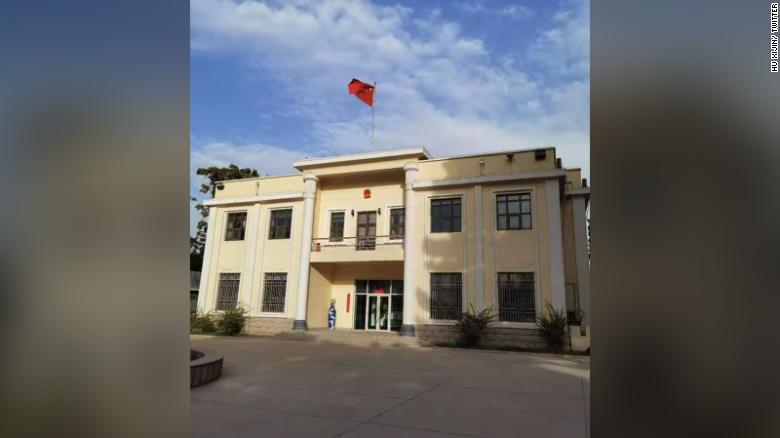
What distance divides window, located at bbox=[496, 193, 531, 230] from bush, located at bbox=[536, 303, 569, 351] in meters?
3.10

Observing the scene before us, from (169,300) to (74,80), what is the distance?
0.52 m

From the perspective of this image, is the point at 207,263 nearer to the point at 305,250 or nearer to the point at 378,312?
the point at 305,250

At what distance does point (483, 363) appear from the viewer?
10.1 meters

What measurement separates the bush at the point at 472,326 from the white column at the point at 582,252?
11.0 feet

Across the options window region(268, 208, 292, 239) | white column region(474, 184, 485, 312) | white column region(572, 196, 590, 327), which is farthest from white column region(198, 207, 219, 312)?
white column region(572, 196, 590, 327)

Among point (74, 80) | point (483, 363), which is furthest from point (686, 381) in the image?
point (483, 363)

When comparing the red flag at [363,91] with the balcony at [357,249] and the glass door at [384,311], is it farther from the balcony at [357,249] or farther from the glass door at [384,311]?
the glass door at [384,311]

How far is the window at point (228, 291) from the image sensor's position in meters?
19.8

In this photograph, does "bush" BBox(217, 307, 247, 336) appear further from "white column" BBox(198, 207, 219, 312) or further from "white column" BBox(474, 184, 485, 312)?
"white column" BBox(474, 184, 485, 312)

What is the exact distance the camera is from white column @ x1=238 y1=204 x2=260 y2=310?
63.8ft

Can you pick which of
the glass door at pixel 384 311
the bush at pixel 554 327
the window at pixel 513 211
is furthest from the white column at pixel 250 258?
the bush at pixel 554 327

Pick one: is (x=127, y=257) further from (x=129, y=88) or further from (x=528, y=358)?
(x=528, y=358)

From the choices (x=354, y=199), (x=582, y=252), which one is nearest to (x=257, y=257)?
(x=354, y=199)

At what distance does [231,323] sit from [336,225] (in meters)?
5.88
